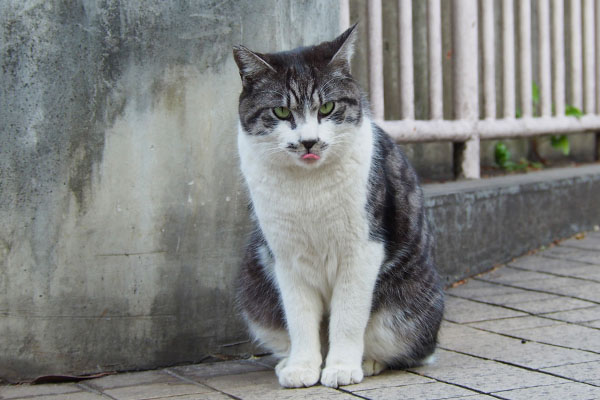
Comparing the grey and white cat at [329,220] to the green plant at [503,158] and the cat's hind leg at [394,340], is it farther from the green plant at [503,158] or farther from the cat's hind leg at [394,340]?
the green plant at [503,158]

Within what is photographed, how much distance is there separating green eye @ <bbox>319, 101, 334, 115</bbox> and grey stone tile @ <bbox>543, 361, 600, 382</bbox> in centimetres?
126

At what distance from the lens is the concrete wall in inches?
126

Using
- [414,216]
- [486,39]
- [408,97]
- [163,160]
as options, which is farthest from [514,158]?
[163,160]

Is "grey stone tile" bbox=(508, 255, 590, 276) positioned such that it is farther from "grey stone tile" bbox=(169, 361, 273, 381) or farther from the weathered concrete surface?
"grey stone tile" bbox=(169, 361, 273, 381)

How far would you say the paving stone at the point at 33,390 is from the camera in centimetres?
312

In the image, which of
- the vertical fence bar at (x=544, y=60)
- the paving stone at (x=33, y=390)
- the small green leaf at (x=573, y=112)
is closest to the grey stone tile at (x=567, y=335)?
the paving stone at (x=33, y=390)

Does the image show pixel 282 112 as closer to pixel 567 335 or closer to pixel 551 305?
pixel 567 335

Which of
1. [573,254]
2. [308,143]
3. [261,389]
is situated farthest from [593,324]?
[308,143]

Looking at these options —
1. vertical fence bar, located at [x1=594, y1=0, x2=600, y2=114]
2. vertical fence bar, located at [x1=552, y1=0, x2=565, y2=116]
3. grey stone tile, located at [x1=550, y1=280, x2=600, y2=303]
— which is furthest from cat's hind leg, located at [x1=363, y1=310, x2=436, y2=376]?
vertical fence bar, located at [x1=594, y1=0, x2=600, y2=114]

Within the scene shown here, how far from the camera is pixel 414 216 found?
10.6 ft

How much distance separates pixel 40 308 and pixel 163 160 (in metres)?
0.79

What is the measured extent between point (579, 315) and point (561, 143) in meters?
2.63

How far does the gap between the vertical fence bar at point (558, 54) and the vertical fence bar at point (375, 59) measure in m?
1.92

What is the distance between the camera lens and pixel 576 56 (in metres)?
6.11
